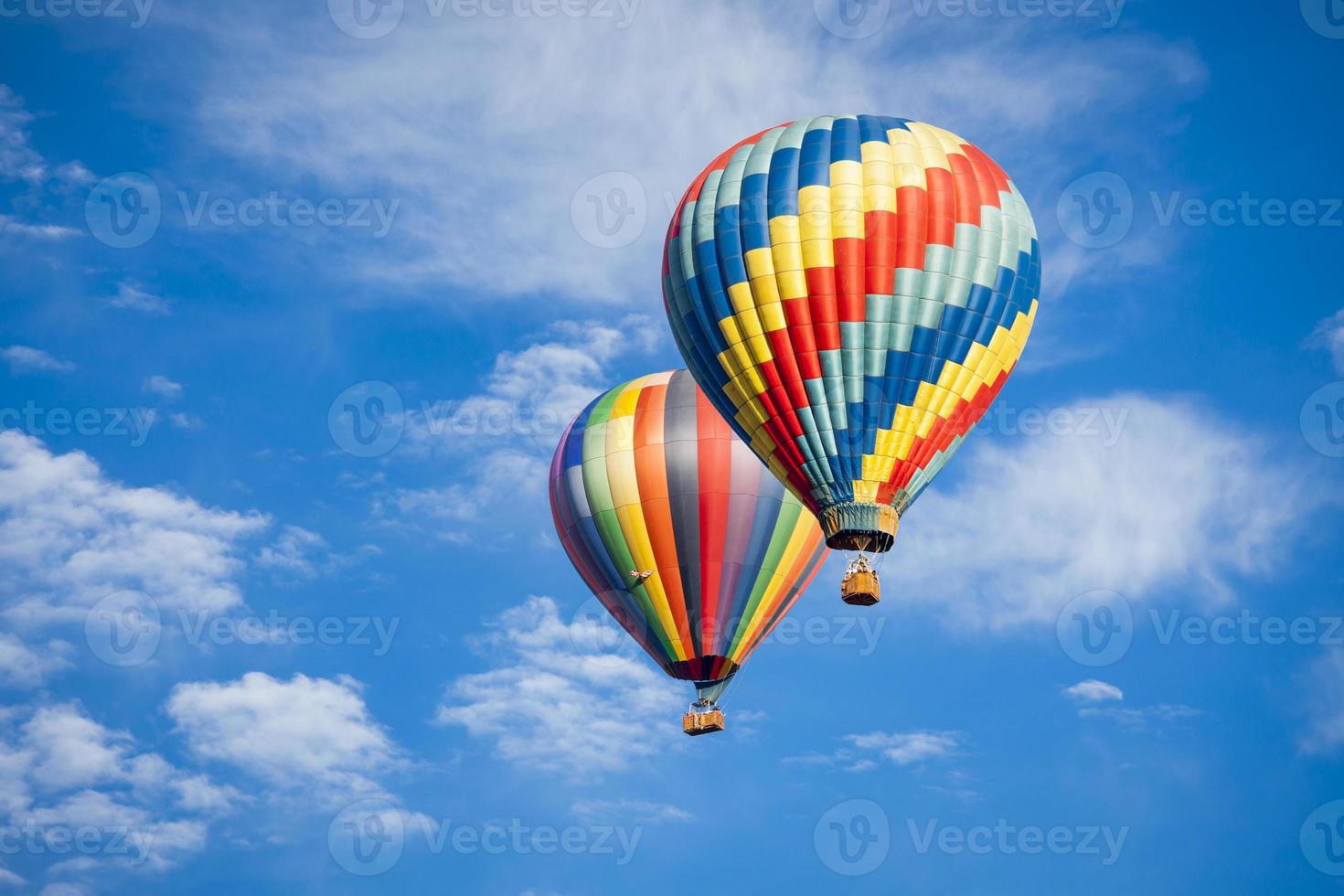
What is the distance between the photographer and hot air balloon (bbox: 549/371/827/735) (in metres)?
45.4

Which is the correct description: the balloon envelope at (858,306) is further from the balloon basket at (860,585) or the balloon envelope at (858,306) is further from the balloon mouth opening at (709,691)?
the balloon mouth opening at (709,691)

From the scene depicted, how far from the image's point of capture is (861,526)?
39.1 m

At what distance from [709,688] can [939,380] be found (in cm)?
905

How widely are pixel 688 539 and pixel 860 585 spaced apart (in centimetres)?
740

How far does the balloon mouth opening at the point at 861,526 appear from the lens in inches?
1540

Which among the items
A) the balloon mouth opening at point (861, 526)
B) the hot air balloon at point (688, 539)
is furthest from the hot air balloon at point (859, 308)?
the hot air balloon at point (688, 539)

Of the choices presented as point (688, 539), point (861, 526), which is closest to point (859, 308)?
point (861, 526)

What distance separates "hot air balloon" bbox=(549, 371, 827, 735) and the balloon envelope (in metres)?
5.09

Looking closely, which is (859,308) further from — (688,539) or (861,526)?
(688,539)

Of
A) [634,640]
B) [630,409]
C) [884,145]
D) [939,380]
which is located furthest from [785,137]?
[634,640]

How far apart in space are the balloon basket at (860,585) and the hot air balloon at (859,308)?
0.03m

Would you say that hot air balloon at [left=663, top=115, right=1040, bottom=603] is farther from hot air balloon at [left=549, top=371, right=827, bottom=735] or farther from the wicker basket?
hot air balloon at [left=549, top=371, right=827, bottom=735]

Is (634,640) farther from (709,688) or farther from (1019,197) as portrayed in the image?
(1019,197)

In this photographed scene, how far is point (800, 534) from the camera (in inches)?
1820
